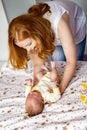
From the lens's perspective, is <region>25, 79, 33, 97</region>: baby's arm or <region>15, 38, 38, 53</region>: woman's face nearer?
<region>15, 38, 38, 53</region>: woman's face

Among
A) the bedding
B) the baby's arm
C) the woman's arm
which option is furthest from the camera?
the baby's arm

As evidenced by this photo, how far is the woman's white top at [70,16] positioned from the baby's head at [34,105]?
349 mm

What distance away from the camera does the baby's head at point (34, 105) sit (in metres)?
1.34

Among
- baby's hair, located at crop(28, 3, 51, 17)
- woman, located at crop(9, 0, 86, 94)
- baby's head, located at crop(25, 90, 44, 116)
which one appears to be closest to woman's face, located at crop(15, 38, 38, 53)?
woman, located at crop(9, 0, 86, 94)

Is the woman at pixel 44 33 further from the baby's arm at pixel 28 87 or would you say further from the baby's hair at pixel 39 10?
the baby's arm at pixel 28 87

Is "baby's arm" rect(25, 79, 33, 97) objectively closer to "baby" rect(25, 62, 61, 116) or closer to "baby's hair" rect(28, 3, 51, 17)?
"baby" rect(25, 62, 61, 116)

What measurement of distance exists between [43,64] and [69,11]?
0.41m

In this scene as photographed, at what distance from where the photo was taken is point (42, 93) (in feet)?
4.79

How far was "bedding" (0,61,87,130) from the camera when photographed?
1246mm

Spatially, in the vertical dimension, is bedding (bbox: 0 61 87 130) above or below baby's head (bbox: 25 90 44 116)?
below

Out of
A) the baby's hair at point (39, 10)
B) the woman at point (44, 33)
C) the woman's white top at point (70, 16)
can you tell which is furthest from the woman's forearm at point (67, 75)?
the baby's hair at point (39, 10)

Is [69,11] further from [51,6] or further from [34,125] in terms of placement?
[34,125]

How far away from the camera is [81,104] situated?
137 centimetres

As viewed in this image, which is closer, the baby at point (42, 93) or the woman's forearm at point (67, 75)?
the baby at point (42, 93)
